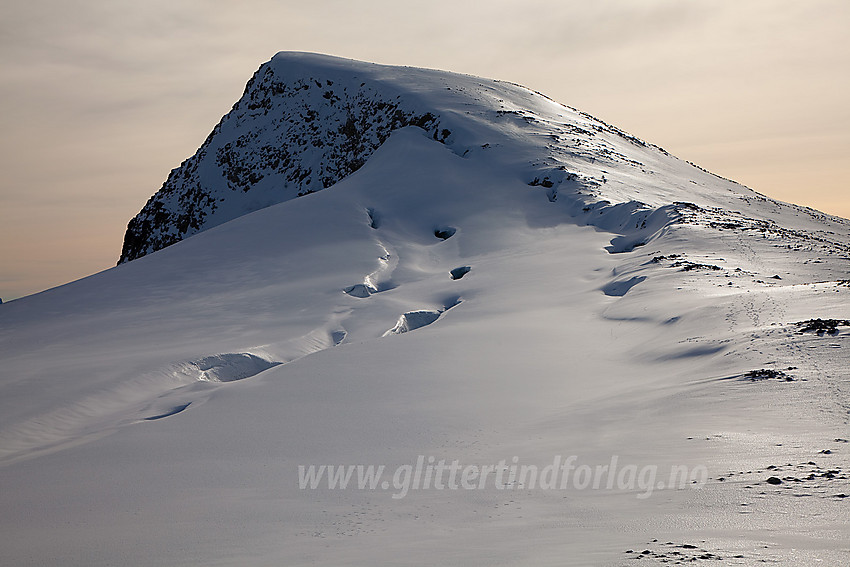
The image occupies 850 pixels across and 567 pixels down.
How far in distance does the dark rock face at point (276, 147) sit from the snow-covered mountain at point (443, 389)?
10.5m

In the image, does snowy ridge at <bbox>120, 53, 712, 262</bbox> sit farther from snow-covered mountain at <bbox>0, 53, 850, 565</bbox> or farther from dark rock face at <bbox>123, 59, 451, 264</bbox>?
snow-covered mountain at <bbox>0, 53, 850, 565</bbox>

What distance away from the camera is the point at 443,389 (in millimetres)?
10000

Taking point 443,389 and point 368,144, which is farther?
point 368,144

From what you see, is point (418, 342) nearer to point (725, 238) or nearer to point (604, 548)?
point (604, 548)

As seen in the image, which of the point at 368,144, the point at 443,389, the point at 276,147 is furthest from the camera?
the point at 276,147

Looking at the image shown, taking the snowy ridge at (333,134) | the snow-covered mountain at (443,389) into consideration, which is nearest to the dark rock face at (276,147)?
the snowy ridge at (333,134)

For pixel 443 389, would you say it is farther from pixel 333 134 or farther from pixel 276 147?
pixel 276 147

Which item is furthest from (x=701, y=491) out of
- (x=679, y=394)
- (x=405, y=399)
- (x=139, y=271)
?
(x=139, y=271)

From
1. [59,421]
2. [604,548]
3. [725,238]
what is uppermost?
[725,238]

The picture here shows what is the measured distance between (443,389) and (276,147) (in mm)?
34944

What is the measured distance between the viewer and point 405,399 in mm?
9672

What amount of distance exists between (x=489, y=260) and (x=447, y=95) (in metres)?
19.8

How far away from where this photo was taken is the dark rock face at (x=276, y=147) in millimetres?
38656

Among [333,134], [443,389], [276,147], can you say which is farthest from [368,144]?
[443,389]
